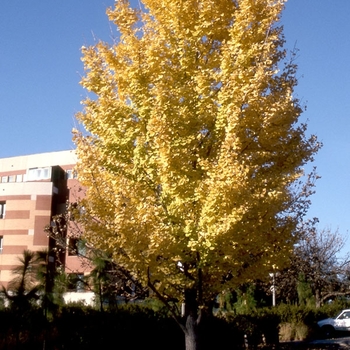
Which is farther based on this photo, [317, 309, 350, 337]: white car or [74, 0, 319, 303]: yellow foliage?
A: [317, 309, 350, 337]: white car

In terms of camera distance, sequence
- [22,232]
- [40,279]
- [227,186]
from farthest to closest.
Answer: [22,232] < [40,279] < [227,186]

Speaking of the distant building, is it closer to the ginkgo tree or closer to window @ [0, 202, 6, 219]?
window @ [0, 202, 6, 219]

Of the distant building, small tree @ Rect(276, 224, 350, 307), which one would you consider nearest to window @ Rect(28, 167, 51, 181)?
the distant building

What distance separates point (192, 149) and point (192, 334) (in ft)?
11.7

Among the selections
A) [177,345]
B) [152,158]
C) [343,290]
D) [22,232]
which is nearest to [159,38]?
[152,158]

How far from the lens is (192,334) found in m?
9.77

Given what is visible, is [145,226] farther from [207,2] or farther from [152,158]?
[207,2]

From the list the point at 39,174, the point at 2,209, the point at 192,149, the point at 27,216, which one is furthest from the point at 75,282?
the point at 39,174

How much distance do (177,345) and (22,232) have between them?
22583mm

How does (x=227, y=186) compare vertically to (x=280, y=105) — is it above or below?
below

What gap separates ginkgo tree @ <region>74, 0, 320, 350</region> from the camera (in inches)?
334

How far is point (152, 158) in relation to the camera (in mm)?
9195

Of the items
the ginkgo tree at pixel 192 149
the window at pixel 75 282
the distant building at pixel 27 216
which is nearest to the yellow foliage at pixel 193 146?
the ginkgo tree at pixel 192 149

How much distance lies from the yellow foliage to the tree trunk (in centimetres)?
68
